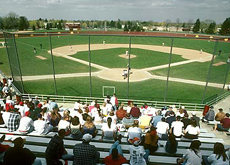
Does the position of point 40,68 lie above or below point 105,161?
below

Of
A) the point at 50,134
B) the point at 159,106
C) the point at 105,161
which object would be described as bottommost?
the point at 159,106

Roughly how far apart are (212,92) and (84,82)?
13.4 meters

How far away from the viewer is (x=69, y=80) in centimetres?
2117

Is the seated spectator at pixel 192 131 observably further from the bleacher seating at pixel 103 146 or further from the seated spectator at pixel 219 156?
the seated spectator at pixel 219 156

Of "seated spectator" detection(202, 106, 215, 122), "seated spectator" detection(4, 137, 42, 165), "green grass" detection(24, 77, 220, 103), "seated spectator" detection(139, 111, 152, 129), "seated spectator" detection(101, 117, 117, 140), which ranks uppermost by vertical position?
"seated spectator" detection(4, 137, 42, 165)

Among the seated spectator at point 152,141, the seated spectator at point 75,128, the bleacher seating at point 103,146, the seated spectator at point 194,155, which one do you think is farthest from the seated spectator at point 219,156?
the seated spectator at point 75,128

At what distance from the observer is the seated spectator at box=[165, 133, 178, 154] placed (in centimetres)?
594

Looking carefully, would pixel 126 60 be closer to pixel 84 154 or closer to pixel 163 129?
pixel 163 129

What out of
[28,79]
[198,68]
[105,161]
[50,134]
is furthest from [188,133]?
[198,68]

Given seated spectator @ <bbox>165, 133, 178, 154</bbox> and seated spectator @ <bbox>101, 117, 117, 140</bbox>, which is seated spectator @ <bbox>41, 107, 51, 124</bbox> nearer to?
seated spectator @ <bbox>101, 117, 117, 140</bbox>

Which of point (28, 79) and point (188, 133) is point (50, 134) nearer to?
point (188, 133)

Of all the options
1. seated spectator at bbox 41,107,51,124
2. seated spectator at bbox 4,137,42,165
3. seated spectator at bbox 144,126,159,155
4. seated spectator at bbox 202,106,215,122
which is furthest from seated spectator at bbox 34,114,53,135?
seated spectator at bbox 202,106,215,122

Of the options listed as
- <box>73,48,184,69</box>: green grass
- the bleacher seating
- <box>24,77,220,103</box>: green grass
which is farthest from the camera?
<box>73,48,184,69</box>: green grass

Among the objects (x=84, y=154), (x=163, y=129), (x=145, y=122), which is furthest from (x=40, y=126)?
(x=163, y=129)
